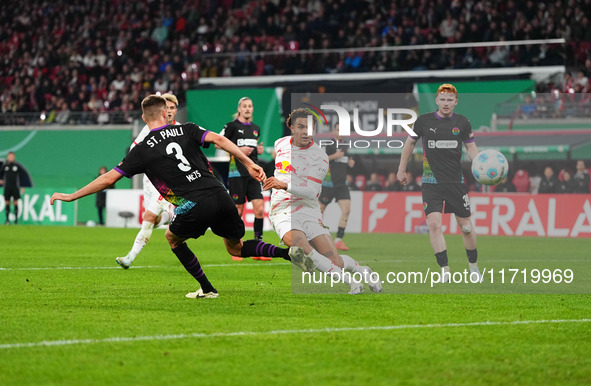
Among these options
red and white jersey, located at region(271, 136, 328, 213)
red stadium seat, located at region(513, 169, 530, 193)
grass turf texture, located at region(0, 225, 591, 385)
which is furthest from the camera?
red stadium seat, located at region(513, 169, 530, 193)

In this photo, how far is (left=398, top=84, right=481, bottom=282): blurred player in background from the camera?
9867 millimetres

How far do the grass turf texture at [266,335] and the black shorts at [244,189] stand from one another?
308 centimetres

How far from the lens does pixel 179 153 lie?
25.3ft

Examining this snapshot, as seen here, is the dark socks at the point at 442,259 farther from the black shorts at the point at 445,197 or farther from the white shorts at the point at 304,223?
the white shorts at the point at 304,223

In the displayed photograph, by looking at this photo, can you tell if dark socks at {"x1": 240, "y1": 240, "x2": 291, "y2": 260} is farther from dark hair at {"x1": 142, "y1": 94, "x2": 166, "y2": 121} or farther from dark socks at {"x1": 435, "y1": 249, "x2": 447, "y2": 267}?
dark socks at {"x1": 435, "y1": 249, "x2": 447, "y2": 267}

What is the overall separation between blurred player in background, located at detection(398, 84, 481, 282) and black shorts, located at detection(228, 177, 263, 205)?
438 centimetres

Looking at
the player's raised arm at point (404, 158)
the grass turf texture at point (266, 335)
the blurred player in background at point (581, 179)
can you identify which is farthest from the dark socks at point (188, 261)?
the blurred player in background at point (581, 179)

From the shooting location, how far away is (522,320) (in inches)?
276

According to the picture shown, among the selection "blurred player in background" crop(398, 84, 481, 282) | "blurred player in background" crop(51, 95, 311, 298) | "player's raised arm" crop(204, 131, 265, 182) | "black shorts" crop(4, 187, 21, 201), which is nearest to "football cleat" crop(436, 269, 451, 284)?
"blurred player in background" crop(398, 84, 481, 282)

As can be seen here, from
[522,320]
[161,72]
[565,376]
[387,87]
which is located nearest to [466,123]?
[522,320]

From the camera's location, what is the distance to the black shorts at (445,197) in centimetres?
992

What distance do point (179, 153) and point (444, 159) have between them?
343cm

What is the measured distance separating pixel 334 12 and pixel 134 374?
89.2 ft

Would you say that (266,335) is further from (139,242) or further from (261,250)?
(139,242)
